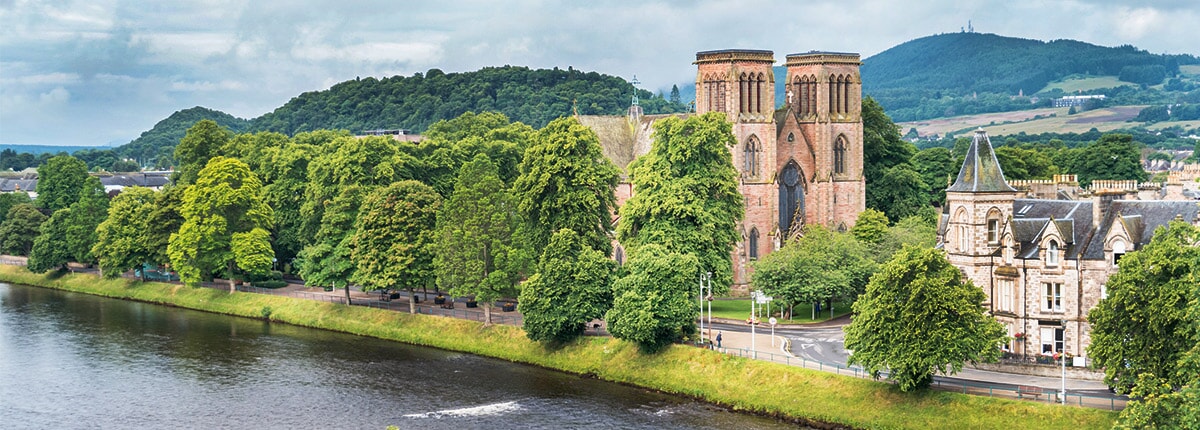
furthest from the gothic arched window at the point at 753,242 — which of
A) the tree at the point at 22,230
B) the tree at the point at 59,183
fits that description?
the tree at the point at 59,183

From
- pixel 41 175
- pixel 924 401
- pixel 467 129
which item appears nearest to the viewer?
pixel 924 401

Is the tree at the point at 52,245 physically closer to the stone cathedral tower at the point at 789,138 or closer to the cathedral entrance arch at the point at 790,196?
the stone cathedral tower at the point at 789,138

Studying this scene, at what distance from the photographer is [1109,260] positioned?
58.2 meters

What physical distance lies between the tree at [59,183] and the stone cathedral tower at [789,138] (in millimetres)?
77354

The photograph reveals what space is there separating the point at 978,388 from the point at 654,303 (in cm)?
1779

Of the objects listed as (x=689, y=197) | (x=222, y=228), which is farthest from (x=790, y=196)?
(x=222, y=228)

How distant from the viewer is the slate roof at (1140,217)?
5825 centimetres

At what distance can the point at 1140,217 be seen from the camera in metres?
59.3

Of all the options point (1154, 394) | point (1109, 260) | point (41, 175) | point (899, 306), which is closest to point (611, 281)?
point (899, 306)

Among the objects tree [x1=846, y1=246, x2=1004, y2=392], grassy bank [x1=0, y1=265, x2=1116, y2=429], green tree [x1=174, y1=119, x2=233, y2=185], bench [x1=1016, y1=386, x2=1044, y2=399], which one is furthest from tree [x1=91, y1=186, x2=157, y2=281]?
A: bench [x1=1016, y1=386, x2=1044, y2=399]

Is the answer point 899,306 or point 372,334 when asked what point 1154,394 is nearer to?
point 899,306

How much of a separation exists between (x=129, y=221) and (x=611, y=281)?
5531 cm

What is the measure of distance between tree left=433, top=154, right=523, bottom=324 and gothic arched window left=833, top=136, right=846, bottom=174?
2763cm

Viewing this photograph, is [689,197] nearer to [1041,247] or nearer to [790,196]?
[1041,247]
